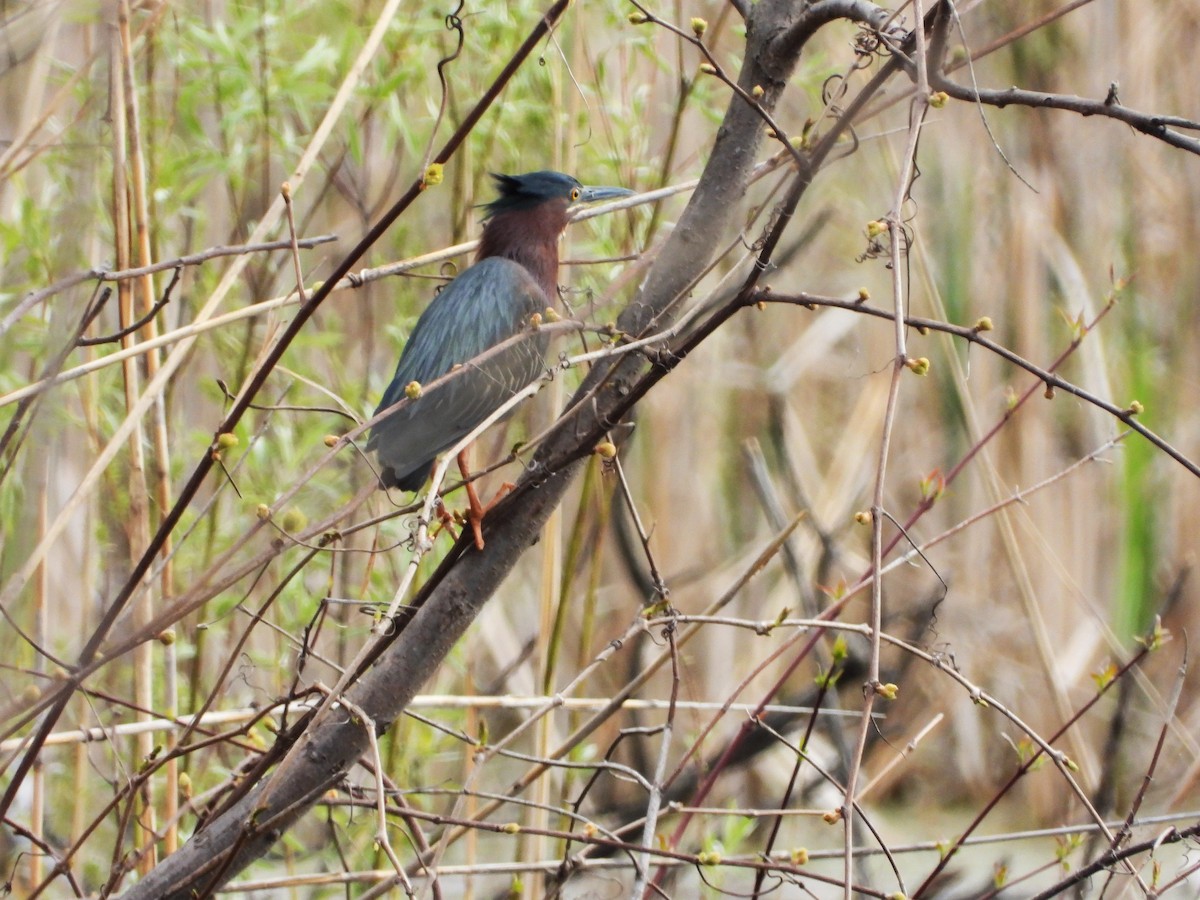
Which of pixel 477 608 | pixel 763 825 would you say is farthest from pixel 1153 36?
pixel 477 608

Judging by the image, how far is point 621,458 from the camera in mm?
3453

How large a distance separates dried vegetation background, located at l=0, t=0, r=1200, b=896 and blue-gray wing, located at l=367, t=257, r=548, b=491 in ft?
0.38

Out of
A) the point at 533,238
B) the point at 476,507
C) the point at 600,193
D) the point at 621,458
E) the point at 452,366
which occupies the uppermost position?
the point at 600,193

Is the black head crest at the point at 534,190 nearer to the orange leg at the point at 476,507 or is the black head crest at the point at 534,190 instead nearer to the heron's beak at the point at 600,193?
the heron's beak at the point at 600,193

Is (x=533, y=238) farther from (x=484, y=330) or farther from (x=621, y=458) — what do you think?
(x=621, y=458)

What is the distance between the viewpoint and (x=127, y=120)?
219cm

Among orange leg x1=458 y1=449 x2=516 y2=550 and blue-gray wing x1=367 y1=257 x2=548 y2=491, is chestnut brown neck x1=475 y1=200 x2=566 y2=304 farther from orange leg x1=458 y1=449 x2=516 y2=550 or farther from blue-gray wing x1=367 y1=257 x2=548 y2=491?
orange leg x1=458 y1=449 x2=516 y2=550

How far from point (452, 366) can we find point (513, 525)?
3.21ft

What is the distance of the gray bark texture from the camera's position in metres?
1.61

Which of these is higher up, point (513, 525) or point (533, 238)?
point (533, 238)

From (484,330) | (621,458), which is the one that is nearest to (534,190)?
(484,330)

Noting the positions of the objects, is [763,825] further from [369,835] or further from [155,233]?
[155,233]

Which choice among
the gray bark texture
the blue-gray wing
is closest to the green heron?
the blue-gray wing

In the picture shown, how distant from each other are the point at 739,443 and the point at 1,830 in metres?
3.07
